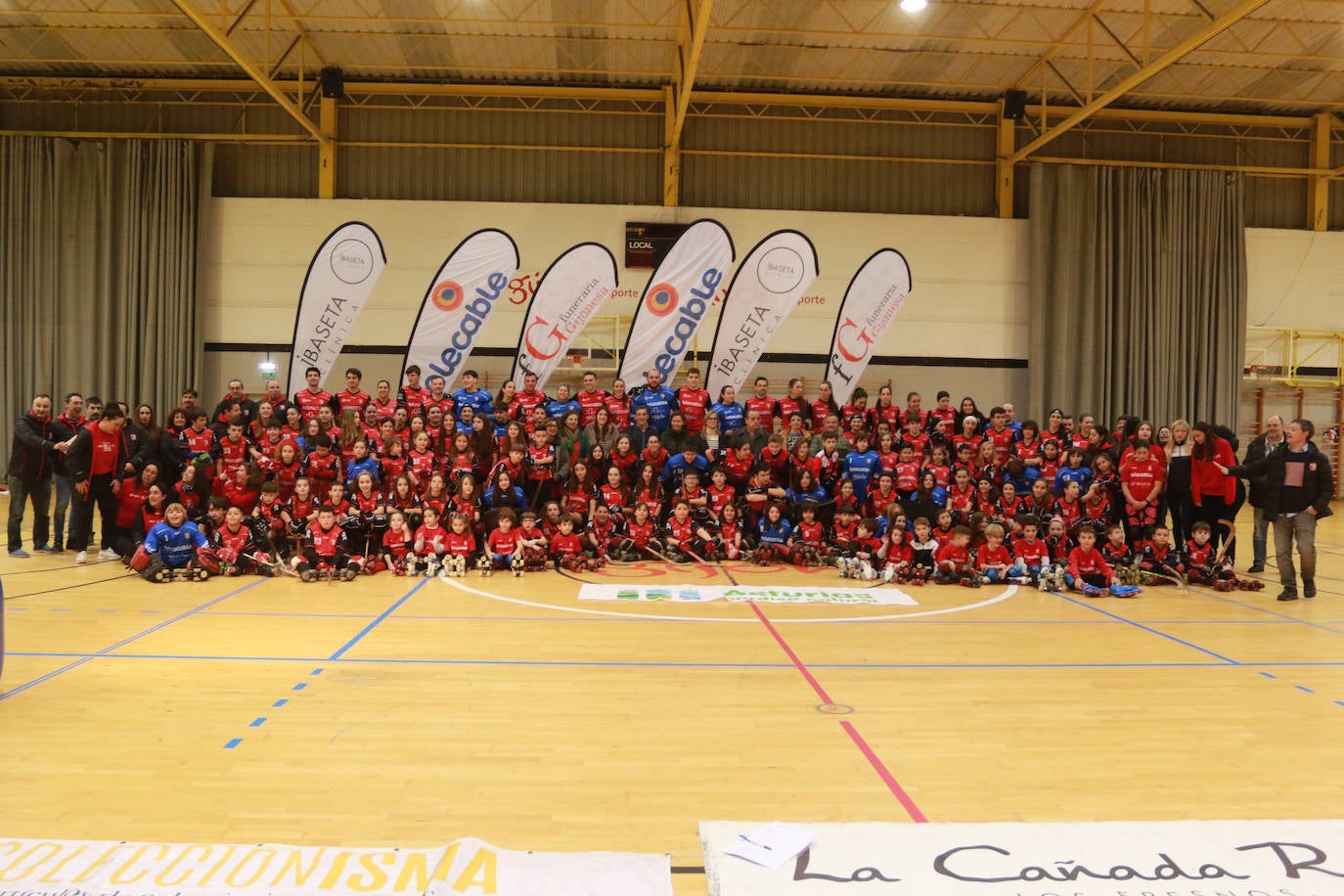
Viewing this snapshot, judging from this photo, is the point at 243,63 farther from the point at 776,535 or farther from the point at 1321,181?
the point at 1321,181

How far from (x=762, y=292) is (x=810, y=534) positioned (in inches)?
226

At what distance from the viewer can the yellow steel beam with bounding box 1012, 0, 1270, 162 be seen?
1112cm

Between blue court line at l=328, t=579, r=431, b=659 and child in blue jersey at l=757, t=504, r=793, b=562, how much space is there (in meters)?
3.90

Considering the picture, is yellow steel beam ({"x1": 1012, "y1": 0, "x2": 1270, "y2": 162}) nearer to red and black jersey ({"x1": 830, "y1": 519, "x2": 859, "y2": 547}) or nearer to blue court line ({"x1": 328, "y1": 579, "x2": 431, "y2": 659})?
red and black jersey ({"x1": 830, "y1": 519, "x2": 859, "y2": 547})

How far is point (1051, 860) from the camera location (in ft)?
10.3

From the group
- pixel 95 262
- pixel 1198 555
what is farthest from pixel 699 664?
pixel 95 262

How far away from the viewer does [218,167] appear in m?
17.7

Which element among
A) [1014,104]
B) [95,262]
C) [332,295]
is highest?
[1014,104]

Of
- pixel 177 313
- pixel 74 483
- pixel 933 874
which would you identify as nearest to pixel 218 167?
pixel 177 313

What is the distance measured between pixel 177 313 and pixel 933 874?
18.2 meters

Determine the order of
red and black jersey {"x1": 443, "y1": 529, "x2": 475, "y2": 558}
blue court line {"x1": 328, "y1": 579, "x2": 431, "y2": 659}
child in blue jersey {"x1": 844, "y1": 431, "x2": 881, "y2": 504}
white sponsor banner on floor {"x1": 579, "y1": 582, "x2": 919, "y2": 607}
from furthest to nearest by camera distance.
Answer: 1. child in blue jersey {"x1": 844, "y1": 431, "x2": 881, "y2": 504}
2. red and black jersey {"x1": 443, "y1": 529, "x2": 475, "y2": 558}
3. white sponsor banner on floor {"x1": 579, "y1": 582, "x2": 919, "y2": 607}
4. blue court line {"x1": 328, "y1": 579, "x2": 431, "y2": 659}

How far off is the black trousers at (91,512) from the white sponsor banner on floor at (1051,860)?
30.4 ft

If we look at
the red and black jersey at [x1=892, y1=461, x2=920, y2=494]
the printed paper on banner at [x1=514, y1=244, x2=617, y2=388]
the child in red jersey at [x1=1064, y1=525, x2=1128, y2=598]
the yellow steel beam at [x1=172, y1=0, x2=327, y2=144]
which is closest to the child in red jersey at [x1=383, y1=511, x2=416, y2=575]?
the printed paper on banner at [x1=514, y1=244, x2=617, y2=388]

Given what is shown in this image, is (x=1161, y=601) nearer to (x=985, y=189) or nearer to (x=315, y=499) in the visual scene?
(x=315, y=499)
